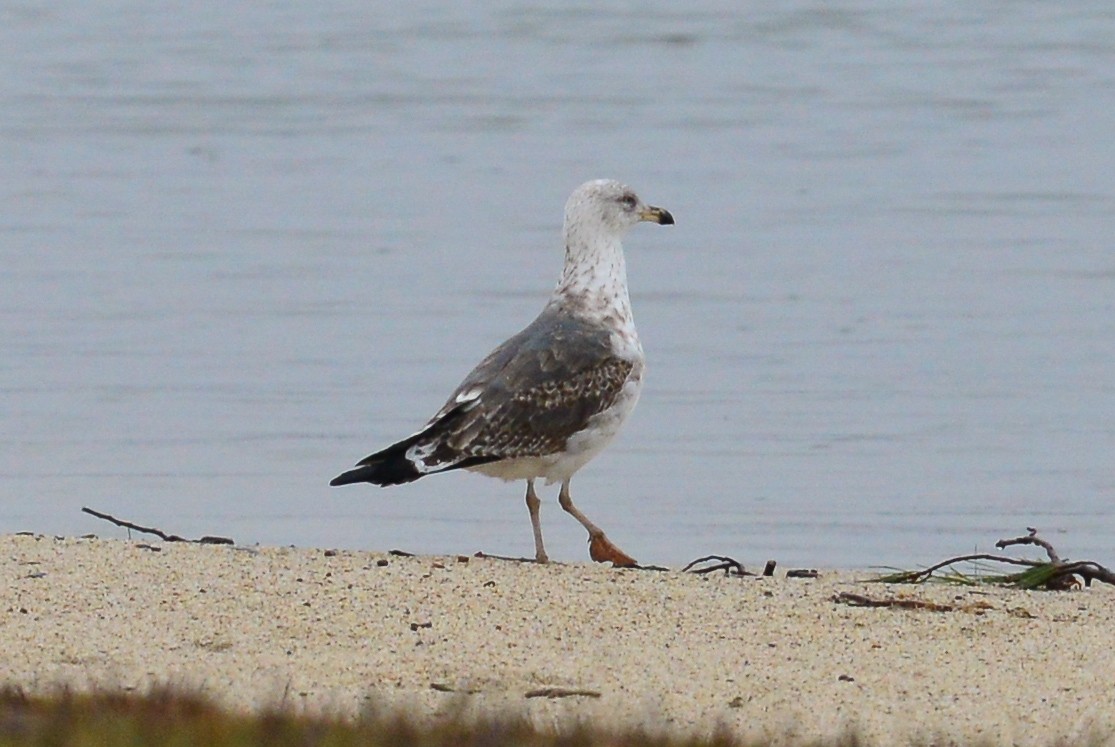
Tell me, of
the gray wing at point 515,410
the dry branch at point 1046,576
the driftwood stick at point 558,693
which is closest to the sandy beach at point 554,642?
the driftwood stick at point 558,693

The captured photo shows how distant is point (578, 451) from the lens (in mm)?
9922

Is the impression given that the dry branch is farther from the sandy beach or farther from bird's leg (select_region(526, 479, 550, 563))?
bird's leg (select_region(526, 479, 550, 563))

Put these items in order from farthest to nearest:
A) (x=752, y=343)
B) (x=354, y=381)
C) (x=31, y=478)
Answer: (x=752, y=343)
(x=354, y=381)
(x=31, y=478)

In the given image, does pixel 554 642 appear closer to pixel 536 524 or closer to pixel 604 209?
pixel 536 524

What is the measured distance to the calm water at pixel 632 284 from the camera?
39.6 feet

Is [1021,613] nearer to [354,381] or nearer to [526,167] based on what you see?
[354,381]

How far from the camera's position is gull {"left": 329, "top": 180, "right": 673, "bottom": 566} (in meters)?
9.70

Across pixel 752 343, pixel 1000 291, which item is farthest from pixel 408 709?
pixel 1000 291

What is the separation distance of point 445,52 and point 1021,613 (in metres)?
29.8

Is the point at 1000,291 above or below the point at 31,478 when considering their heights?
above

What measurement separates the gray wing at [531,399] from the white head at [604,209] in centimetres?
83

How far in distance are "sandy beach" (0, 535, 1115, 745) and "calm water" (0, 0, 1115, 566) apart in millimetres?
2429

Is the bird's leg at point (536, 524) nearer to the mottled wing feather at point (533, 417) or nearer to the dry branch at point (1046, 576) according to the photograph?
the mottled wing feather at point (533, 417)

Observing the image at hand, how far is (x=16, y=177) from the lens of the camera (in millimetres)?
23609
